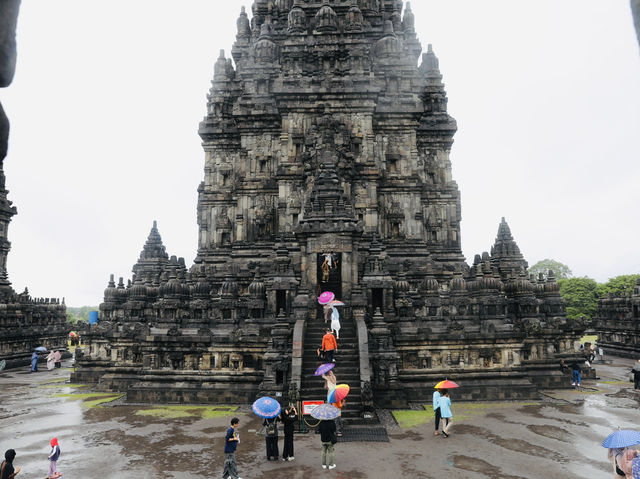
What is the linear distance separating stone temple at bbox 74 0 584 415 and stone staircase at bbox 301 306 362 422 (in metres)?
0.08

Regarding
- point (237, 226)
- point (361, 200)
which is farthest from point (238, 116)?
point (361, 200)

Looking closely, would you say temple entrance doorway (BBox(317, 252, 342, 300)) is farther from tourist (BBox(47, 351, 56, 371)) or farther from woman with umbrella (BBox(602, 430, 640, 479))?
tourist (BBox(47, 351, 56, 371))

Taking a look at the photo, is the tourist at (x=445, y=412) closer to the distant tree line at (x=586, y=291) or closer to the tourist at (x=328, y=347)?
the tourist at (x=328, y=347)

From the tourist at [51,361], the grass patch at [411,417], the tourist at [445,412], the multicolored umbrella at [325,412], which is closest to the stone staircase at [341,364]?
the grass patch at [411,417]

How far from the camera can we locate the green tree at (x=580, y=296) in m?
81.9

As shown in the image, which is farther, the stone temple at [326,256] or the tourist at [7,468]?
the stone temple at [326,256]

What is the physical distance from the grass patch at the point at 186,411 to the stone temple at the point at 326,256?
4.01 feet

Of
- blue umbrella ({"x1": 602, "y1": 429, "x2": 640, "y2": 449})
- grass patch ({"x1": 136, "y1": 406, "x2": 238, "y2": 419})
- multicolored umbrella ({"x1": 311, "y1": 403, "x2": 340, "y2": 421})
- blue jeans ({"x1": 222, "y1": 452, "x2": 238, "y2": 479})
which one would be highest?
blue umbrella ({"x1": 602, "y1": 429, "x2": 640, "y2": 449})

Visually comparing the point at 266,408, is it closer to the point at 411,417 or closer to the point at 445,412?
the point at 445,412

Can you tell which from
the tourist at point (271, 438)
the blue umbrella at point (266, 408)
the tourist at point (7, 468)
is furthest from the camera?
the tourist at point (271, 438)

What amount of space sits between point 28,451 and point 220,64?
1488 inches

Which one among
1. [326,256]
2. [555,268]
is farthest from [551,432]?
[555,268]

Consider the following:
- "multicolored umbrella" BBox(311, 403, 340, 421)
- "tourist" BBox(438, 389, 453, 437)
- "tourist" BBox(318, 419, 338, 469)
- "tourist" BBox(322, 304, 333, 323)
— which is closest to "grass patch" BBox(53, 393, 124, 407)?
"tourist" BBox(322, 304, 333, 323)

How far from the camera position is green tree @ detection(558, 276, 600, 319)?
81875mm
